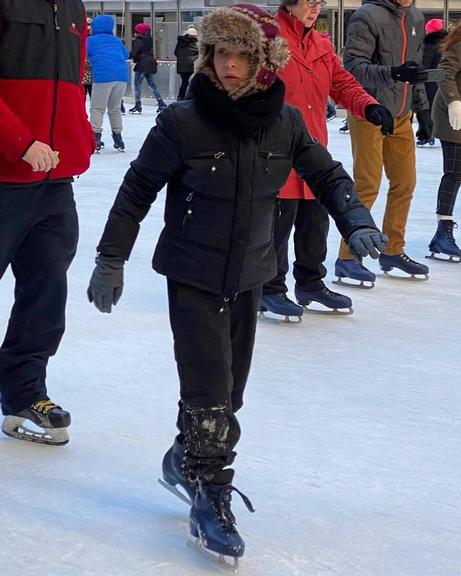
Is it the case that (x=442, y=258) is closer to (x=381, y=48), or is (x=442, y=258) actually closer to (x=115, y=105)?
(x=381, y=48)

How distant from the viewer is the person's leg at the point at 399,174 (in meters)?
5.98

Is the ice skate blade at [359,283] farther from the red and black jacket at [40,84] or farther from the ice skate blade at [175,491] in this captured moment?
the ice skate blade at [175,491]

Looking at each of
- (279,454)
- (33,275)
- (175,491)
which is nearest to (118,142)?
(33,275)

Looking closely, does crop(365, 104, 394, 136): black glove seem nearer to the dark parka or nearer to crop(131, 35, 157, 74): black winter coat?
the dark parka

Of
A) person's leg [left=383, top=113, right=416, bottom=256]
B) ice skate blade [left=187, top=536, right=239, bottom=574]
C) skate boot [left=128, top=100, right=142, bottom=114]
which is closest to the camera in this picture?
ice skate blade [left=187, top=536, right=239, bottom=574]

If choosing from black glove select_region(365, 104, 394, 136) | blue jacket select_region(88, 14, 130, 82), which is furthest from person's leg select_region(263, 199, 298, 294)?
blue jacket select_region(88, 14, 130, 82)

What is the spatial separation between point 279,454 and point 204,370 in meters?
0.74

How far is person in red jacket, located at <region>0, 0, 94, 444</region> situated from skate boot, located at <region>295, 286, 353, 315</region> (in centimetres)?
205

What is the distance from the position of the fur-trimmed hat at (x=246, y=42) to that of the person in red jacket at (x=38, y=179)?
2.12ft

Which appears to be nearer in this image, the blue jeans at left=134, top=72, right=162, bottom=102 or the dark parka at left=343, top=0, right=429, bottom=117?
the dark parka at left=343, top=0, right=429, bottom=117

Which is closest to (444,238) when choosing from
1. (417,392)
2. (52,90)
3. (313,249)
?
(313,249)

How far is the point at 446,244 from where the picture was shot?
6867 mm

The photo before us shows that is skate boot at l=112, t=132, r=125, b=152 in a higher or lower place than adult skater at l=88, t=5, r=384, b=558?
lower

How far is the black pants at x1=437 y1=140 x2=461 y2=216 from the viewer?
267 inches
